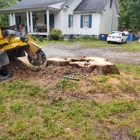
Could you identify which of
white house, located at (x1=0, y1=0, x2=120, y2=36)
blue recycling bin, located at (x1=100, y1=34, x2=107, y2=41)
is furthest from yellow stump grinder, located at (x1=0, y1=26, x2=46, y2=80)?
blue recycling bin, located at (x1=100, y1=34, x2=107, y2=41)

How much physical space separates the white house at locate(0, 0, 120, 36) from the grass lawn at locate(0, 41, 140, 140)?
12805mm

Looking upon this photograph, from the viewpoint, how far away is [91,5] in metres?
17.1

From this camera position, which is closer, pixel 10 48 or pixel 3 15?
pixel 10 48

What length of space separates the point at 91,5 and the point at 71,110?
16.4m

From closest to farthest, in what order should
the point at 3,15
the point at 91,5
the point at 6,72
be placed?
the point at 6,72 < the point at 91,5 < the point at 3,15

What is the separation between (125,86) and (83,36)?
13.9 meters

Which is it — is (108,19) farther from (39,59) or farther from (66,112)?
(66,112)

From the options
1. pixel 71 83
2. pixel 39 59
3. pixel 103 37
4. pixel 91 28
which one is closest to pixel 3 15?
pixel 91 28

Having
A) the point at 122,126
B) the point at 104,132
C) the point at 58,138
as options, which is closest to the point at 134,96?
the point at 122,126

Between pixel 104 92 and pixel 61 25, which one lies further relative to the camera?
pixel 61 25

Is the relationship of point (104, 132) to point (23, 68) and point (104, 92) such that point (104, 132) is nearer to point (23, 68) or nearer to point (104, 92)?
point (104, 92)

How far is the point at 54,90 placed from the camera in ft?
11.9

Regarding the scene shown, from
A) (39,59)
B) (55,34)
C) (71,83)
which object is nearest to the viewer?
(71,83)

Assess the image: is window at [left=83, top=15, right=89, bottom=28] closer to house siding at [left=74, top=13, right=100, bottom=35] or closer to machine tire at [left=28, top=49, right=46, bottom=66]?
house siding at [left=74, top=13, right=100, bottom=35]
